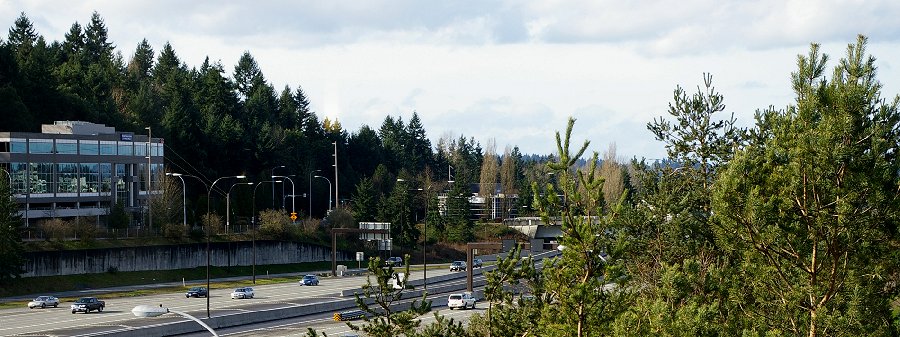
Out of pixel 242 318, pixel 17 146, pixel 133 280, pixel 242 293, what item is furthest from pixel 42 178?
pixel 242 318

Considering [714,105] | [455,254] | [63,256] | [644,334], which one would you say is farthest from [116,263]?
[644,334]

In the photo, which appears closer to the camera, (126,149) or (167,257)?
(167,257)

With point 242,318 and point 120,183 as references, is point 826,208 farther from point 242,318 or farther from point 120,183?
point 120,183

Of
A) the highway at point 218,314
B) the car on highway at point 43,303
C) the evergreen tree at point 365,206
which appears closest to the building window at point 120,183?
the highway at point 218,314

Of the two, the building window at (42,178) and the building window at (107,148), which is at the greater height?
the building window at (107,148)

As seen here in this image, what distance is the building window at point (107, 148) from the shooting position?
109 meters

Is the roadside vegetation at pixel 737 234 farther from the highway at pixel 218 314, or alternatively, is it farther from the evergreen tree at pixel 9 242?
the evergreen tree at pixel 9 242

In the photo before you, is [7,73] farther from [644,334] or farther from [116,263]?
[644,334]

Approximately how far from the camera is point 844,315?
20.0 metres

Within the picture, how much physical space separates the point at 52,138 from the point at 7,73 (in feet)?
63.5

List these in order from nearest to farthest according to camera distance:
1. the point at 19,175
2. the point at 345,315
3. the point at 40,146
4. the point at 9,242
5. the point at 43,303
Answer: the point at 345,315, the point at 43,303, the point at 9,242, the point at 19,175, the point at 40,146

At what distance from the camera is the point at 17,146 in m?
98.6

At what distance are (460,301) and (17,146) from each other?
145 feet

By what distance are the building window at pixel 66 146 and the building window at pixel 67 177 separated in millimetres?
1190
